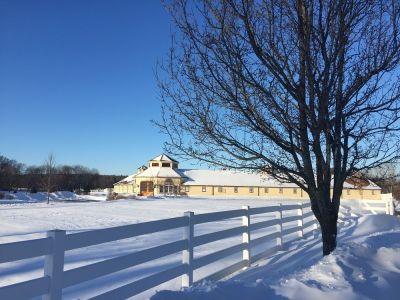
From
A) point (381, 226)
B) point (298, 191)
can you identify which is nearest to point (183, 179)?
point (298, 191)

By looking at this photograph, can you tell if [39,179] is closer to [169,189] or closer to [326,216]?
[169,189]

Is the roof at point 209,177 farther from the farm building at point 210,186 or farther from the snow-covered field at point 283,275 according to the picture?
the snow-covered field at point 283,275

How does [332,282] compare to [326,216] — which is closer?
[332,282]

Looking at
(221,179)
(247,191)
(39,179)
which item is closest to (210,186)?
(221,179)

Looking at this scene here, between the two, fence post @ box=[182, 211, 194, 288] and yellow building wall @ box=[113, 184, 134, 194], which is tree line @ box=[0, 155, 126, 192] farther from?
fence post @ box=[182, 211, 194, 288]

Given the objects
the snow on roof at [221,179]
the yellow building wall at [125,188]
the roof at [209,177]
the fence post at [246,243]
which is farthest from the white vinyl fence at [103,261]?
the yellow building wall at [125,188]

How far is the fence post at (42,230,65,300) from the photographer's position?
4383 millimetres

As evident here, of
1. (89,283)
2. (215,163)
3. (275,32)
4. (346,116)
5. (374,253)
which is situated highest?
(275,32)

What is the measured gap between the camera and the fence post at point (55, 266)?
4383 mm

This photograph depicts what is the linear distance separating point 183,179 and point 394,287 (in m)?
69.6

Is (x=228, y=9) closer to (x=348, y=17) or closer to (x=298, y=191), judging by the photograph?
(x=348, y=17)

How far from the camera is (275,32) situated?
679 centimetres

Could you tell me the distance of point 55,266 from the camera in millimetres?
4438

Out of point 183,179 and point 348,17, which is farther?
point 183,179
